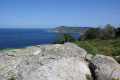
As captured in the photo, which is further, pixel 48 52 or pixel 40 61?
pixel 48 52

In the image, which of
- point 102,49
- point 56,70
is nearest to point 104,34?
point 102,49

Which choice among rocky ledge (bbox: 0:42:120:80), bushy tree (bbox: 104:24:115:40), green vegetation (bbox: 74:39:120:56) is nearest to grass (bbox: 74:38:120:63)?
green vegetation (bbox: 74:39:120:56)

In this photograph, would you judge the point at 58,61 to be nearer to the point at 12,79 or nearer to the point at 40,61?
the point at 40,61

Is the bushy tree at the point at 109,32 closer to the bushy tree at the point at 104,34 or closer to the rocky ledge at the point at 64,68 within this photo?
the bushy tree at the point at 104,34

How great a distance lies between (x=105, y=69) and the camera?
5113 mm

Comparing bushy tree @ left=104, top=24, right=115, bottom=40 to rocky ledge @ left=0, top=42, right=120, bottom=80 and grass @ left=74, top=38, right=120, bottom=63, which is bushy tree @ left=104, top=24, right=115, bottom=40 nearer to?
grass @ left=74, top=38, right=120, bottom=63

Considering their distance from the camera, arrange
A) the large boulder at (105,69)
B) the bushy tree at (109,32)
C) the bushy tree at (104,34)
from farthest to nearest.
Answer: the bushy tree at (104,34), the bushy tree at (109,32), the large boulder at (105,69)

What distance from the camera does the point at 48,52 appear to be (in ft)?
21.6

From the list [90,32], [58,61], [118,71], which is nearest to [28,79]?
[58,61]

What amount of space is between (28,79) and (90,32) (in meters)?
47.5

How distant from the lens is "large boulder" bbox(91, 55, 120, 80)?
15.8 feet

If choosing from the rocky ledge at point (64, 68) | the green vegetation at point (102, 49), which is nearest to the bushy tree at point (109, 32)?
the green vegetation at point (102, 49)

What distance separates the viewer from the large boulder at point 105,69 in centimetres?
483

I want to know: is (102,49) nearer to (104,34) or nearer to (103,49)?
(103,49)
